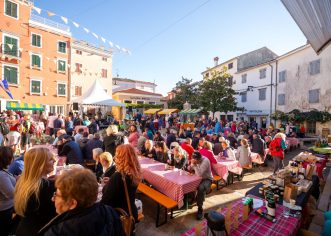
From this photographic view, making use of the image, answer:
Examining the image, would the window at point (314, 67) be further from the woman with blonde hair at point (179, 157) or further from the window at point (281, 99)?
the woman with blonde hair at point (179, 157)

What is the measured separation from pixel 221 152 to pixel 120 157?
549cm

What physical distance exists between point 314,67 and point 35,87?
2859 centimetres

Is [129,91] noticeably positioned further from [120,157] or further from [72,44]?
[120,157]

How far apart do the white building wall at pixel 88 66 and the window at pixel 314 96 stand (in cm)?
2409

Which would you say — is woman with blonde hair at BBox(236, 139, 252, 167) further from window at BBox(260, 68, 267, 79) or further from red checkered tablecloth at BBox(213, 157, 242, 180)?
window at BBox(260, 68, 267, 79)

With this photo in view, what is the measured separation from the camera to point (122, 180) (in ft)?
8.34

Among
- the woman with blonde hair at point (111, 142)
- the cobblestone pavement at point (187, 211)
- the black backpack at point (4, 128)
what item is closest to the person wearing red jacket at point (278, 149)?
the cobblestone pavement at point (187, 211)

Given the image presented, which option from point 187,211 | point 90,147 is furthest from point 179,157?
point 90,147

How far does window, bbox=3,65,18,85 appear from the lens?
714 inches

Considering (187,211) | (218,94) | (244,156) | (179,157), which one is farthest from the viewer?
(218,94)

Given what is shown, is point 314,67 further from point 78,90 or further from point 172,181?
point 78,90

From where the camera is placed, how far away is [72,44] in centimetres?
2398

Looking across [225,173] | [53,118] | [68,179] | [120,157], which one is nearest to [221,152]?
[225,173]

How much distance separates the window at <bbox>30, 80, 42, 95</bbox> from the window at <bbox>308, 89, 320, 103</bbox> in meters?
28.3
